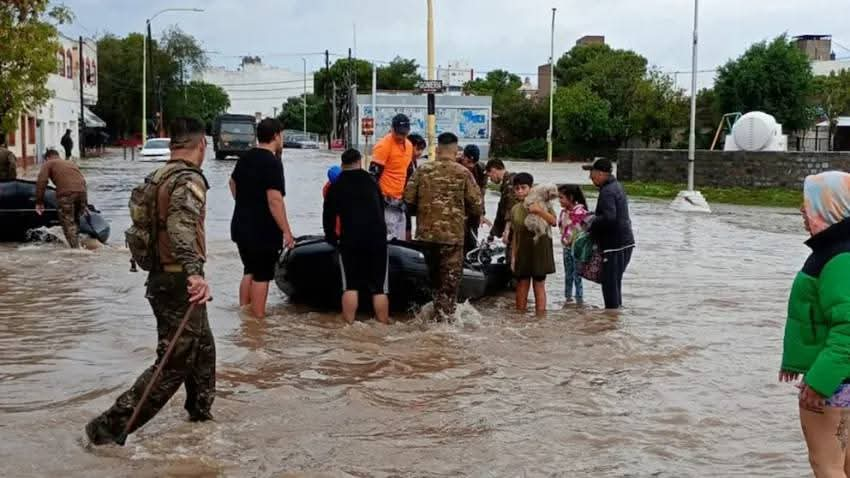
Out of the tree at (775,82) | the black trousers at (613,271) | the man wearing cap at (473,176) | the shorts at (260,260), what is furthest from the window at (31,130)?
the black trousers at (613,271)

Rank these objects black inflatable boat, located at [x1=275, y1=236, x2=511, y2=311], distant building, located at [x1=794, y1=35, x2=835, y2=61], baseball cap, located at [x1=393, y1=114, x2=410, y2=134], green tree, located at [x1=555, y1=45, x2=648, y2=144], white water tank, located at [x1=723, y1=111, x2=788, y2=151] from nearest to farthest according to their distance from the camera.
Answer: black inflatable boat, located at [x1=275, y1=236, x2=511, y2=311]
baseball cap, located at [x1=393, y1=114, x2=410, y2=134]
white water tank, located at [x1=723, y1=111, x2=788, y2=151]
green tree, located at [x1=555, y1=45, x2=648, y2=144]
distant building, located at [x1=794, y1=35, x2=835, y2=61]

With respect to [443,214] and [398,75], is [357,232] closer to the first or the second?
[443,214]

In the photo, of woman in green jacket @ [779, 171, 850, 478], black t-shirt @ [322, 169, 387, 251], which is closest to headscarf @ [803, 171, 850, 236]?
woman in green jacket @ [779, 171, 850, 478]

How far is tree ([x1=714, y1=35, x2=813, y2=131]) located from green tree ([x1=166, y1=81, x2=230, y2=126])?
33.3 metres

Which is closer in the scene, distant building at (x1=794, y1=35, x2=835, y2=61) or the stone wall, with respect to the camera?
the stone wall

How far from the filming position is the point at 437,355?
340 inches

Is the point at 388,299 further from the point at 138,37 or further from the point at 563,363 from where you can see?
the point at 138,37

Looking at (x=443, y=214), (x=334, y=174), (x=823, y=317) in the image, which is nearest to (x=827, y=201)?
(x=823, y=317)

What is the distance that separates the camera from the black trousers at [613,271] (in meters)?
10.4

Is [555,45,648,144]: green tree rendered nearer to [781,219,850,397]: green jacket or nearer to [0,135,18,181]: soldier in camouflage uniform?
[0,135,18,181]: soldier in camouflage uniform

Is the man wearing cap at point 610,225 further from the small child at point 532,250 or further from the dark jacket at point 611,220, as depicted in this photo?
the small child at point 532,250

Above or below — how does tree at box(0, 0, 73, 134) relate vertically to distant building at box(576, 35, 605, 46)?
below

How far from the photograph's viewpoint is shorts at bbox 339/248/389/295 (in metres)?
9.30

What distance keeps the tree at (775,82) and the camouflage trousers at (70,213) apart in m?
47.8
